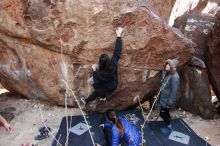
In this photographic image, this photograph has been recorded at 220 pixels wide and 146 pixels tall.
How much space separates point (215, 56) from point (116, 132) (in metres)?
3.13

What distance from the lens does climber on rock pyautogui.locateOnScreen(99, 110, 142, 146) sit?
4879 millimetres

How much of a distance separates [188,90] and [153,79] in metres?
0.93

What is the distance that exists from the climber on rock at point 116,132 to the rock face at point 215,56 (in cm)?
264

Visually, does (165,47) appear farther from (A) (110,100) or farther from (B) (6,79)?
(B) (6,79)

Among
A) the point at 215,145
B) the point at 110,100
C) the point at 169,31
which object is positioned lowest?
the point at 215,145

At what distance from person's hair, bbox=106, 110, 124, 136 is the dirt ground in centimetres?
133

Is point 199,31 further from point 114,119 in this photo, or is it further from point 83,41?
point 114,119

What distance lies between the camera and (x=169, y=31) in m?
5.86

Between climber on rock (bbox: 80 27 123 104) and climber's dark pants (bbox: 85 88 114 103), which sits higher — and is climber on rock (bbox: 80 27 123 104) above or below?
above

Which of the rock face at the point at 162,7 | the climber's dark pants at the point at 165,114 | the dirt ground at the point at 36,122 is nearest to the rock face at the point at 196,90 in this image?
the dirt ground at the point at 36,122

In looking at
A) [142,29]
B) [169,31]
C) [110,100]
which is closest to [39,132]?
[110,100]

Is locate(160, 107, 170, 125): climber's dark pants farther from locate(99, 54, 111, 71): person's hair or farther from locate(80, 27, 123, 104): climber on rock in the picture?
locate(99, 54, 111, 71): person's hair

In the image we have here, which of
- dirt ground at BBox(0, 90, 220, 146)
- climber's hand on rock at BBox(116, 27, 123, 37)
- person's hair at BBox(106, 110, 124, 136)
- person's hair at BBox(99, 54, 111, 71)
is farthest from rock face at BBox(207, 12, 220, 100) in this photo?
person's hair at BBox(106, 110, 124, 136)

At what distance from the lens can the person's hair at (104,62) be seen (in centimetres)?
538
